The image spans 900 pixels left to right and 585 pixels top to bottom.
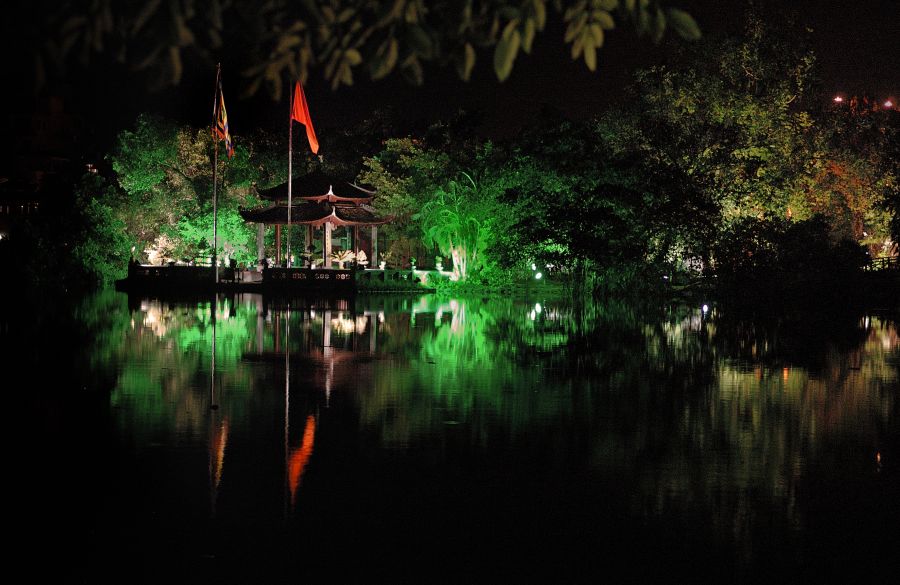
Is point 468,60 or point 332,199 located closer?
point 468,60

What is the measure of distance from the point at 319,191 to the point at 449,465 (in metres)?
47.8

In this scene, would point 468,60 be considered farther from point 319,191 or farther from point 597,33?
point 319,191

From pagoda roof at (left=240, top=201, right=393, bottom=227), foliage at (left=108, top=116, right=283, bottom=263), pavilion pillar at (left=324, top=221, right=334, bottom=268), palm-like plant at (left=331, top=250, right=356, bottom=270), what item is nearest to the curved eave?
pagoda roof at (left=240, top=201, right=393, bottom=227)

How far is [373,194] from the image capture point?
57469mm

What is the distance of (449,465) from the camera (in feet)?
31.3

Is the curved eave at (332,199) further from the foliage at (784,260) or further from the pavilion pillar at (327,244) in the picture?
the foliage at (784,260)

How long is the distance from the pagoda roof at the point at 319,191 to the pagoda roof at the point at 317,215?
43 centimetres

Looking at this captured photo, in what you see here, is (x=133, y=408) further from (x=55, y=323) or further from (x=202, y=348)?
(x=55, y=323)

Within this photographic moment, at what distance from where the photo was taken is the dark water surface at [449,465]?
22.8 ft

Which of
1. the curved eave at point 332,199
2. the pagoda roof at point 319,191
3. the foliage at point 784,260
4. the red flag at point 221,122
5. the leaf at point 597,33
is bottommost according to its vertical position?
the foliage at point 784,260

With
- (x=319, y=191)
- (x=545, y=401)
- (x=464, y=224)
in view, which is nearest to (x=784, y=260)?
(x=464, y=224)

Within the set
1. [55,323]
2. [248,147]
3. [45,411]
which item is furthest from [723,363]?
[248,147]

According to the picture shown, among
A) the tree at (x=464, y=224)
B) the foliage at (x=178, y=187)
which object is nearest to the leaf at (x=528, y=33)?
the tree at (x=464, y=224)

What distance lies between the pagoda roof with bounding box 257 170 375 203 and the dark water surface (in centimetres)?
3648
